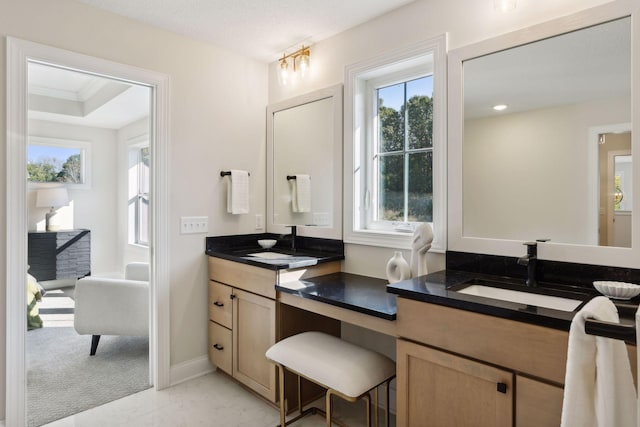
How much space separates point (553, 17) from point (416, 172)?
96 cm

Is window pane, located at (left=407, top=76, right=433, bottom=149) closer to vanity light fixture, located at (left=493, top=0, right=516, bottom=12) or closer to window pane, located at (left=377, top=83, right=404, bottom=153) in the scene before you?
window pane, located at (left=377, top=83, right=404, bottom=153)

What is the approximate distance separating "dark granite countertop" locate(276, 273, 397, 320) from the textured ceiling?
1.62 meters

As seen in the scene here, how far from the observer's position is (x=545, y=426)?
118 cm

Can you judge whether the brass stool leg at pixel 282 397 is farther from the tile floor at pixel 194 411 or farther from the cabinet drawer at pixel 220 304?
the cabinet drawer at pixel 220 304

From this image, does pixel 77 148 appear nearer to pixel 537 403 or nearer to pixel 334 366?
pixel 334 366

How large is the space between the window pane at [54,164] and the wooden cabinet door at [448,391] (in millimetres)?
5240

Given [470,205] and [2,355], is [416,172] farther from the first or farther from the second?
[2,355]

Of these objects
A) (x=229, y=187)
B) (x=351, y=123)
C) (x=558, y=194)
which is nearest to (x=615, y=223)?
(x=558, y=194)

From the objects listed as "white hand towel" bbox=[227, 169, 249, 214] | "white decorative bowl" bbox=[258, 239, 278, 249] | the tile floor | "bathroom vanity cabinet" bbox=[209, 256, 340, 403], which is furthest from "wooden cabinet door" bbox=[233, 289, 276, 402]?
"white hand towel" bbox=[227, 169, 249, 214]

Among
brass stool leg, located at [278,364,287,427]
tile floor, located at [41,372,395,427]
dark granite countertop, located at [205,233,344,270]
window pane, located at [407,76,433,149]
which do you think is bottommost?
tile floor, located at [41,372,395,427]

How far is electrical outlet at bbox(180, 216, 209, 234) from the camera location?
8.64 ft

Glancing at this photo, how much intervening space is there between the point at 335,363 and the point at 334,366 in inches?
0.7

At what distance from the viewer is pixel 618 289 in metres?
1.37

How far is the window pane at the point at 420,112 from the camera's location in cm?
216
